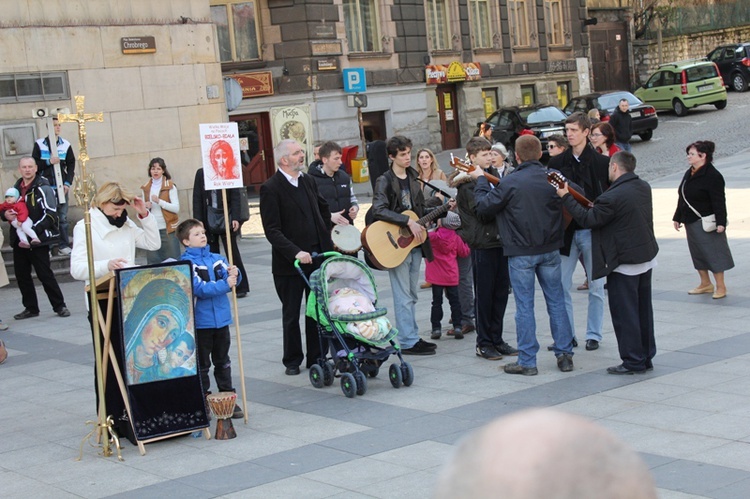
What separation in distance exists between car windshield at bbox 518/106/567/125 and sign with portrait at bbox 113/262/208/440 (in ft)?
79.1

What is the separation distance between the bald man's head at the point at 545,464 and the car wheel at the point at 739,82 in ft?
147

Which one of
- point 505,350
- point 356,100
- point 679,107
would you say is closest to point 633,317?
point 505,350

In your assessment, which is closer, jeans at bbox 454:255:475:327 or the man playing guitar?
the man playing guitar

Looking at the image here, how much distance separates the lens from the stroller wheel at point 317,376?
8.89 meters

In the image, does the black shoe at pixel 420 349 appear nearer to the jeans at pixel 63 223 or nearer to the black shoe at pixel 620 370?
the black shoe at pixel 620 370

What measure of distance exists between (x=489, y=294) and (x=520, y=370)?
2.87 feet

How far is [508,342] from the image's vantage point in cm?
1021

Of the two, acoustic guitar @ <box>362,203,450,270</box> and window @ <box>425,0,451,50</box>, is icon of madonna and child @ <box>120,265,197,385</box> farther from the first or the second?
window @ <box>425,0,451,50</box>

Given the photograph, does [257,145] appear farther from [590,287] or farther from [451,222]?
[590,287]

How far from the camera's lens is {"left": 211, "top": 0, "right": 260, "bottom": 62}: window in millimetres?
32625

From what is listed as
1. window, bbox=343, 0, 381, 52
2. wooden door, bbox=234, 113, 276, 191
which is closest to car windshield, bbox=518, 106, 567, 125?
window, bbox=343, 0, 381, 52

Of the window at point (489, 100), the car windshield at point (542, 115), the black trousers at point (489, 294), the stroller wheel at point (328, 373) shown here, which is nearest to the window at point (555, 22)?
the window at point (489, 100)

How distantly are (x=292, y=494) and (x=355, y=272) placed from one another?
2.96m

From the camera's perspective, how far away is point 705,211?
1141cm
